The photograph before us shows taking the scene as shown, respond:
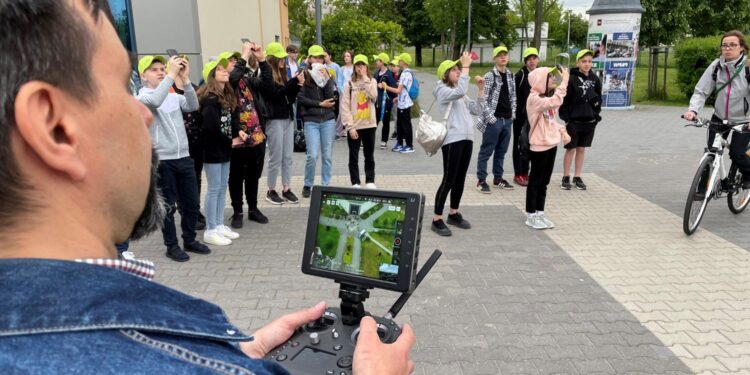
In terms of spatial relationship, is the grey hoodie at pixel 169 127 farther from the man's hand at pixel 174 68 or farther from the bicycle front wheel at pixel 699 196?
the bicycle front wheel at pixel 699 196

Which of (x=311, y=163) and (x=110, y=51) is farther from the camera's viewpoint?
(x=311, y=163)

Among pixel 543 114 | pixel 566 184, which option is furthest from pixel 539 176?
pixel 566 184

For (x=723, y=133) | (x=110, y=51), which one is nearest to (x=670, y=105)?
(x=723, y=133)

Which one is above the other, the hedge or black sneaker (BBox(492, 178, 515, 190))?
the hedge

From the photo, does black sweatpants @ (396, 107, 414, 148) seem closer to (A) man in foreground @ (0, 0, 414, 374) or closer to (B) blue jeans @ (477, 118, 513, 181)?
(B) blue jeans @ (477, 118, 513, 181)

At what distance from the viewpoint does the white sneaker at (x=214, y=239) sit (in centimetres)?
559

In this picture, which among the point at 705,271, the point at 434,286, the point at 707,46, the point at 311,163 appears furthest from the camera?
the point at 707,46

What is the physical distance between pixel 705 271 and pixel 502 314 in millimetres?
2236

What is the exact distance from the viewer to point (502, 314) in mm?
4008

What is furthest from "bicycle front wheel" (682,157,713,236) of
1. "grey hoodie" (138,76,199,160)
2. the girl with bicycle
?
"grey hoodie" (138,76,199,160)

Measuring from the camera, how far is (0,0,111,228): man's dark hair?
2.10 ft

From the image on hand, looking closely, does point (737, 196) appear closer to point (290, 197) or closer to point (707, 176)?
point (707, 176)

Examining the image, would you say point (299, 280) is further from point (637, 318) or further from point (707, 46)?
point (707, 46)

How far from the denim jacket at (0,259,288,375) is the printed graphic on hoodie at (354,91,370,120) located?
22.8 ft
